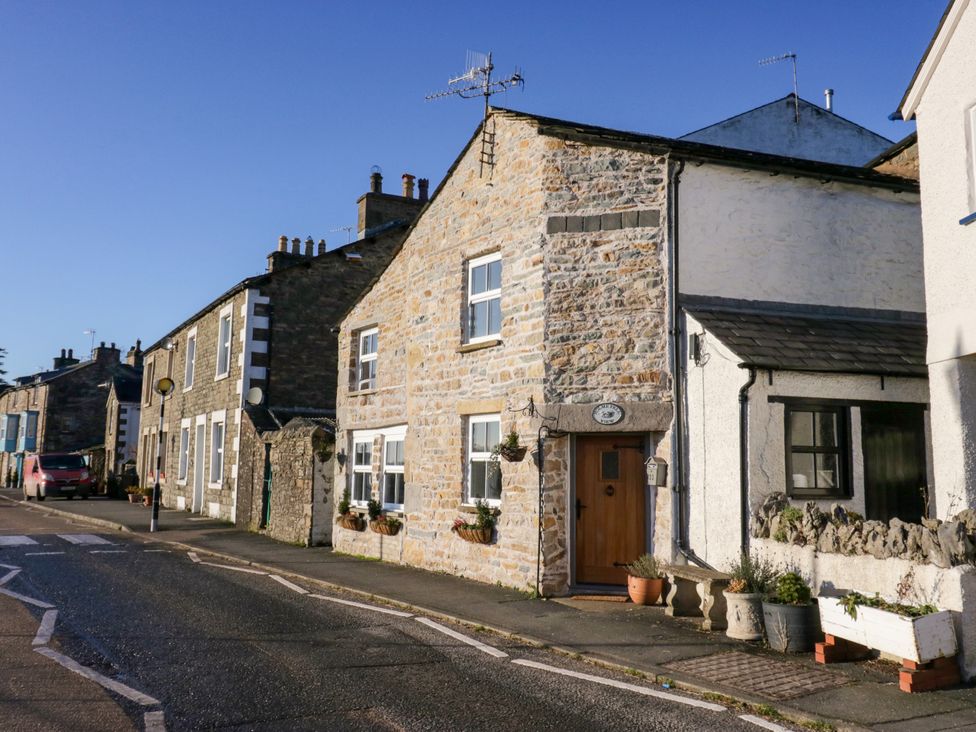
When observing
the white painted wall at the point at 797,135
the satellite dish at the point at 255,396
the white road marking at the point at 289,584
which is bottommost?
the white road marking at the point at 289,584

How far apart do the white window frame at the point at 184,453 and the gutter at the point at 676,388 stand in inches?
797

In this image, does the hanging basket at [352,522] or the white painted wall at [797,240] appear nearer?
the white painted wall at [797,240]

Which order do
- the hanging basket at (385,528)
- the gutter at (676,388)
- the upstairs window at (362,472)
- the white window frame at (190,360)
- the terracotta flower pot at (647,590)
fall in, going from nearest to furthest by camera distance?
the terracotta flower pot at (647,590), the gutter at (676,388), the hanging basket at (385,528), the upstairs window at (362,472), the white window frame at (190,360)

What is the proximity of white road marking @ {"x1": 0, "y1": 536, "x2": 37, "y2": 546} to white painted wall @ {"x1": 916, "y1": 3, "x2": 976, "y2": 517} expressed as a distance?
52.7 feet

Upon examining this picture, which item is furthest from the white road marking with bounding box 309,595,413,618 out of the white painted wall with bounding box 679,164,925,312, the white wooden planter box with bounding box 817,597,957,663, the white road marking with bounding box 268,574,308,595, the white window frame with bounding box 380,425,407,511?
the white painted wall with bounding box 679,164,925,312

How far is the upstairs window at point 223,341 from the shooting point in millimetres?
24125

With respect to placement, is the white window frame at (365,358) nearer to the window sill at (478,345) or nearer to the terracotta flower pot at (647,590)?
the window sill at (478,345)

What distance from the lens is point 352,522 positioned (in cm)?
1591

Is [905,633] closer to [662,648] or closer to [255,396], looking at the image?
[662,648]

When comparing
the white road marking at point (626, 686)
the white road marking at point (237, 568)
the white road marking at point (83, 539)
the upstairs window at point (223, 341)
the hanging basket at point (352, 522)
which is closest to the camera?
the white road marking at point (626, 686)

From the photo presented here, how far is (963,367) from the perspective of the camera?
29.6 feet

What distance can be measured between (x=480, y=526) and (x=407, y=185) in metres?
15.5

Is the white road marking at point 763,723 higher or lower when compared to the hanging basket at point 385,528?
lower

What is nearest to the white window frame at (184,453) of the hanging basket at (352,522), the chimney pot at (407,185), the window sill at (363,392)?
the chimney pot at (407,185)
